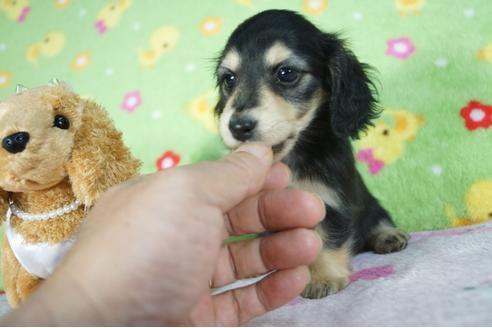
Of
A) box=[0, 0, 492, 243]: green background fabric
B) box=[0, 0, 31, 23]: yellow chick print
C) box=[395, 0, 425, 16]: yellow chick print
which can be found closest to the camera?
box=[0, 0, 492, 243]: green background fabric

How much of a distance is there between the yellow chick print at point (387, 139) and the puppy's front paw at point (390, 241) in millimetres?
425

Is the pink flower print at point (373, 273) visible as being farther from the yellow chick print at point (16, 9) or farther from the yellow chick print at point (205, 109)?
the yellow chick print at point (16, 9)

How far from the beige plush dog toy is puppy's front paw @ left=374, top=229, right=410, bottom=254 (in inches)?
39.8

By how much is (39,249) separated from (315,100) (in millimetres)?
1042

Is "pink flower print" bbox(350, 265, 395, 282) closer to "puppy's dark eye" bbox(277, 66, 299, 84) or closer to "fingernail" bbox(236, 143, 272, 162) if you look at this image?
"fingernail" bbox(236, 143, 272, 162)

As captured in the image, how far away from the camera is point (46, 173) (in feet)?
4.55

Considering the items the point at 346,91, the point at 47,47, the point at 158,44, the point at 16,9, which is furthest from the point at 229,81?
the point at 16,9

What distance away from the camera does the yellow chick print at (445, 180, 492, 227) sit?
2.02 m

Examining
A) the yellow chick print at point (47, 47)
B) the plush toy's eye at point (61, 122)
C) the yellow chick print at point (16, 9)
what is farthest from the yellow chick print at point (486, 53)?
the yellow chick print at point (16, 9)

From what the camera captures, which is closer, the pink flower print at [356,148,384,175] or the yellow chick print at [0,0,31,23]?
the pink flower print at [356,148,384,175]

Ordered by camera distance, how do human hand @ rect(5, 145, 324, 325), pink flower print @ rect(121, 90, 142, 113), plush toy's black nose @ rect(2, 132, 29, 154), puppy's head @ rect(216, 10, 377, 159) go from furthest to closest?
1. pink flower print @ rect(121, 90, 142, 113)
2. puppy's head @ rect(216, 10, 377, 159)
3. plush toy's black nose @ rect(2, 132, 29, 154)
4. human hand @ rect(5, 145, 324, 325)

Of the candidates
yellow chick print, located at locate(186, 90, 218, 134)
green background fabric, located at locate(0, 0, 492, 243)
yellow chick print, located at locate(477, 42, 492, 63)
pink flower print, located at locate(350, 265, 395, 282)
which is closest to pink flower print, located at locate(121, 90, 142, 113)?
green background fabric, located at locate(0, 0, 492, 243)

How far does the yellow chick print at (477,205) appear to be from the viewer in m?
2.02

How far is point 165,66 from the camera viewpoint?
2.76 m
